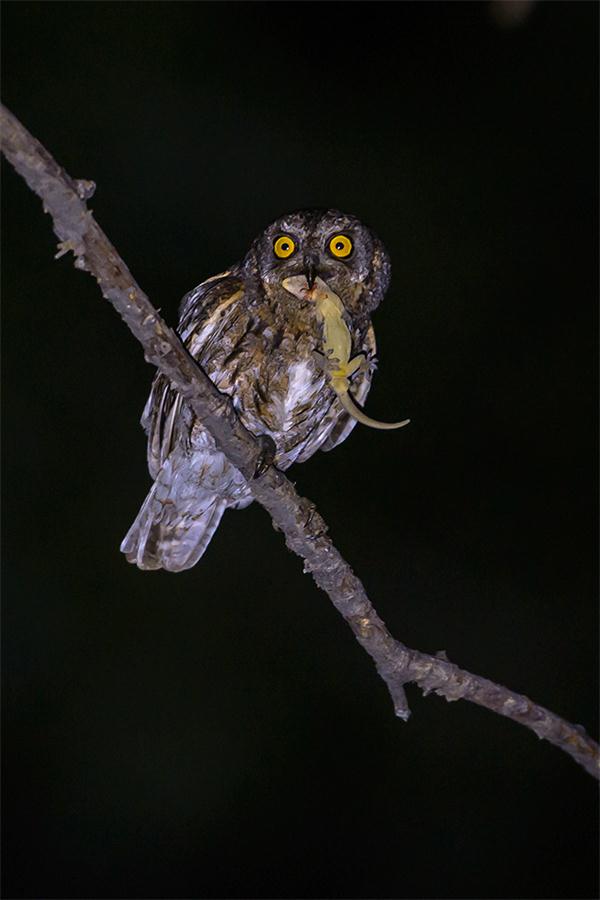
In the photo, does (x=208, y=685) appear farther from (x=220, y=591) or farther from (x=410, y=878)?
(x=410, y=878)

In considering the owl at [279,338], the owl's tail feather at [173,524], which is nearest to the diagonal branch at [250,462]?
the owl at [279,338]

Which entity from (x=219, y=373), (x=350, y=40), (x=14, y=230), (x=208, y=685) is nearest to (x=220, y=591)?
(x=208, y=685)

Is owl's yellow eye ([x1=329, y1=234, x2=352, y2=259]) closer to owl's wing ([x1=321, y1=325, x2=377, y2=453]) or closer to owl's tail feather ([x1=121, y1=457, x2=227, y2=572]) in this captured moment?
owl's wing ([x1=321, y1=325, x2=377, y2=453])

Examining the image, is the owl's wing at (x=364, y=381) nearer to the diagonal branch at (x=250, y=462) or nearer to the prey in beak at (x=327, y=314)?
the prey in beak at (x=327, y=314)

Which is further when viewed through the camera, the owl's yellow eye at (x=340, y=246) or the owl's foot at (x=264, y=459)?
the owl's yellow eye at (x=340, y=246)

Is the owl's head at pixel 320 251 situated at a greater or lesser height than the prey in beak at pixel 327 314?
greater

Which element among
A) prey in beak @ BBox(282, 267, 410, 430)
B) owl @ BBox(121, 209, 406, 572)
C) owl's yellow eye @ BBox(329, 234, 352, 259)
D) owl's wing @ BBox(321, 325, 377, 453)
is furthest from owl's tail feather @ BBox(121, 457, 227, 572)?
owl's yellow eye @ BBox(329, 234, 352, 259)
